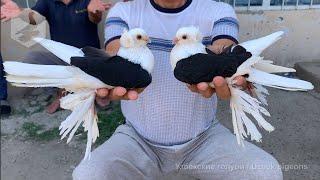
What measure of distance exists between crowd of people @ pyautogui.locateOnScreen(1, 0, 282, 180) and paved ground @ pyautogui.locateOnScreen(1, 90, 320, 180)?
3.16 ft

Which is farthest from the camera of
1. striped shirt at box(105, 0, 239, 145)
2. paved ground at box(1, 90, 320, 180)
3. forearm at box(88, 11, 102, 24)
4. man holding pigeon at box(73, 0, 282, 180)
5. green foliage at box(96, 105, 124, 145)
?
forearm at box(88, 11, 102, 24)

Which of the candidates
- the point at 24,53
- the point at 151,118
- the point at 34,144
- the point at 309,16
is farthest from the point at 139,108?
the point at 309,16

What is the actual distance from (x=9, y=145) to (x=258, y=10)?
7.42 ft

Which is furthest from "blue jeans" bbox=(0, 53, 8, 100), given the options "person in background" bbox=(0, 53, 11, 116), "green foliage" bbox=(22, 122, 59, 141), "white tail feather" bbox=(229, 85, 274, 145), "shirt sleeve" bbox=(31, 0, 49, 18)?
"white tail feather" bbox=(229, 85, 274, 145)

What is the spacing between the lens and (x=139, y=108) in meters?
2.13

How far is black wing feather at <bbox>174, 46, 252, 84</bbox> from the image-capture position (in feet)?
5.69

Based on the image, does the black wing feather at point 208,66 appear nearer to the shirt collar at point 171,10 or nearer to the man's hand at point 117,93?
the man's hand at point 117,93

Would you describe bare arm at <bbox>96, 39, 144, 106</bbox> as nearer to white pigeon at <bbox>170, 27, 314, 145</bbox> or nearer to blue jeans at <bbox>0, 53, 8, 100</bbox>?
white pigeon at <bbox>170, 27, 314, 145</bbox>

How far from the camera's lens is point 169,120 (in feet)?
6.90

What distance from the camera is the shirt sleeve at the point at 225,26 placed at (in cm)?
211

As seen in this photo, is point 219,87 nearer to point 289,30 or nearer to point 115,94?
point 115,94

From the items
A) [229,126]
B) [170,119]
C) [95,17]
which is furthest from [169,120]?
[95,17]

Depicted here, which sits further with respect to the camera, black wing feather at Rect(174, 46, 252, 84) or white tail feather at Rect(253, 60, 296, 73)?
white tail feather at Rect(253, 60, 296, 73)

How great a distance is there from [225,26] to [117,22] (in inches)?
18.8
